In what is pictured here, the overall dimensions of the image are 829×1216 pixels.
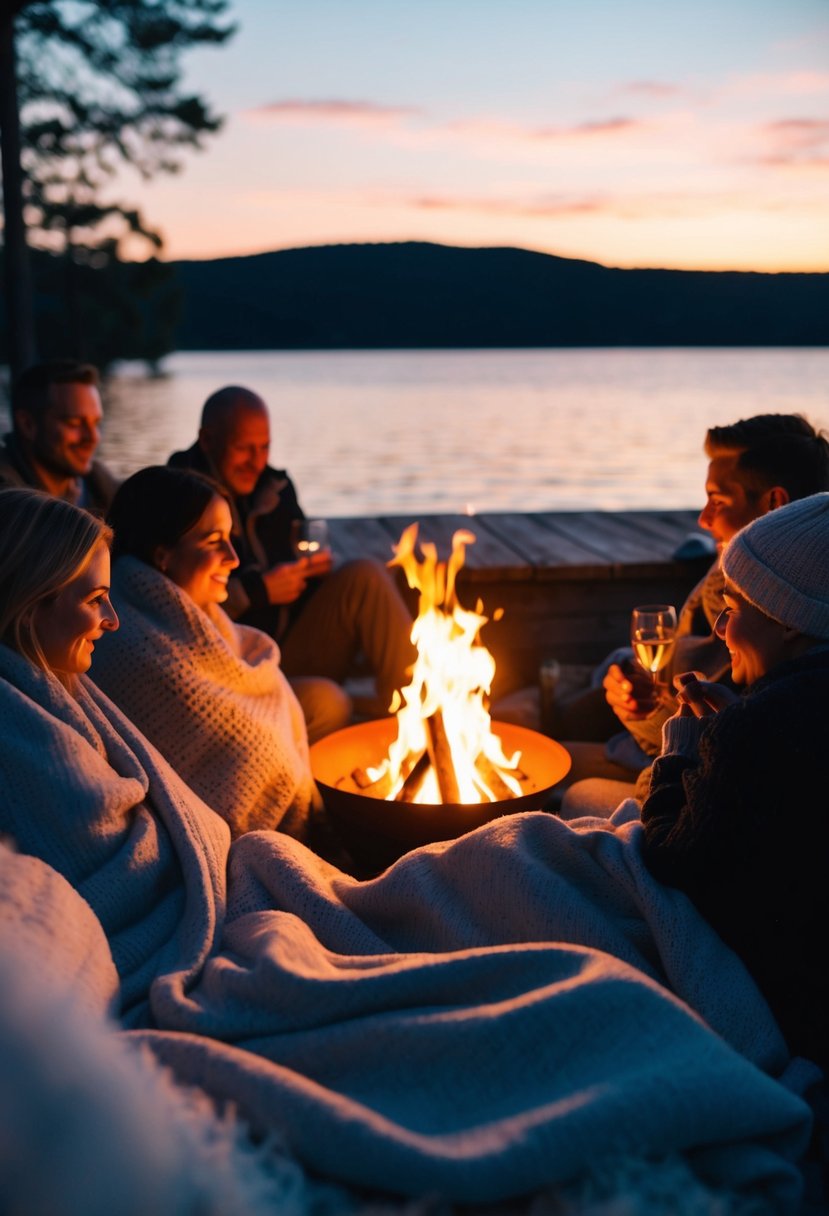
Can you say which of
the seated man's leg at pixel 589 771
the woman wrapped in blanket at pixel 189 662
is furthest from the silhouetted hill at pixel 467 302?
the woman wrapped in blanket at pixel 189 662

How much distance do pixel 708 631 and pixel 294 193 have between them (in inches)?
2172

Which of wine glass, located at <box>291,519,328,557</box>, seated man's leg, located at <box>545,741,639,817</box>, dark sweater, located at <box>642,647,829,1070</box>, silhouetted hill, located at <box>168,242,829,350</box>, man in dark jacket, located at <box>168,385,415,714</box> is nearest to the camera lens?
dark sweater, located at <box>642,647,829,1070</box>

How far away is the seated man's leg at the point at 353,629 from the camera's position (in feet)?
13.8

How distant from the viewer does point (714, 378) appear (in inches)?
2037

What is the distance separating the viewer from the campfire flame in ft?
9.32

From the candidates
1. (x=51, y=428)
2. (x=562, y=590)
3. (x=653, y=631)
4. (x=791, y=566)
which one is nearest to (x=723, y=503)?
(x=653, y=631)

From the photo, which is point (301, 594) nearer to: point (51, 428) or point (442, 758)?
point (51, 428)

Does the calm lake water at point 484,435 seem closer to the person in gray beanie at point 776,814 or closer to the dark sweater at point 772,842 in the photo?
the person in gray beanie at point 776,814

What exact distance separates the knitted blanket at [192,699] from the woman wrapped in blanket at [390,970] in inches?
16.5

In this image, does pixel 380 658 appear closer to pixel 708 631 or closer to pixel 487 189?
pixel 708 631

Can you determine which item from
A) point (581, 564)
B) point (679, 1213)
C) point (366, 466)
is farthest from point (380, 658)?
point (366, 466)

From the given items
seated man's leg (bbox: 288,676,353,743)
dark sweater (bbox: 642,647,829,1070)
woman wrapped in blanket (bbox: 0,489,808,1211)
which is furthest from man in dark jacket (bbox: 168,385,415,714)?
dark sweater (bbox: 642,647,829,1070)

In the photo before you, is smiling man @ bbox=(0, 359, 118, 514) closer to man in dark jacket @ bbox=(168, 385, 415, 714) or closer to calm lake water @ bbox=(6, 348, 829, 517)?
man in dark jacket @ bbox=(168, 385, 415, 714)

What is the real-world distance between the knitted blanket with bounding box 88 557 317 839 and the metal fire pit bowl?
0.18 m
